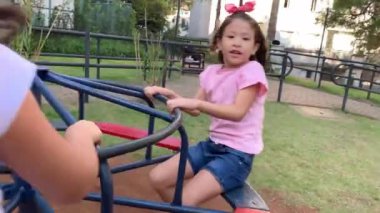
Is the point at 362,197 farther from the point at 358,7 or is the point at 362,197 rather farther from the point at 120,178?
the point at 358,7

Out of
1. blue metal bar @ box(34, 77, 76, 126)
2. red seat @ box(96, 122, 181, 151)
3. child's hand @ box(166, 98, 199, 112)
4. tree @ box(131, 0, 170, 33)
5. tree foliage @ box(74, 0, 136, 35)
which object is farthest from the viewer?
tree @ box(131, 0, 170, 33)

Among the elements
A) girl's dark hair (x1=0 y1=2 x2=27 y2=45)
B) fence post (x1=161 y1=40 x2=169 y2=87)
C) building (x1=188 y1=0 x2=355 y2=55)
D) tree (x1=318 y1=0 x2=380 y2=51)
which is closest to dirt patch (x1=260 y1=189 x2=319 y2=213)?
girl's dark hair (x1=0 y1=2 x2=27 y2=45)

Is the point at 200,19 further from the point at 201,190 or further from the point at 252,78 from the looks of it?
the point at 201,190

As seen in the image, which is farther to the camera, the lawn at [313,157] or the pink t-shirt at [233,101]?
the lawn at [313,157]

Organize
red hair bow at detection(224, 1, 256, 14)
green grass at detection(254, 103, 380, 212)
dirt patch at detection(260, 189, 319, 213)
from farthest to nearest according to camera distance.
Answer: green grass at detection(254, 103, 380, 212)
dirt patch at detection(260, 189, 319, 213)
red hair bow at detection(224, 1, 256, 14)

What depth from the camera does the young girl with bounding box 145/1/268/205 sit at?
2139 millimetres

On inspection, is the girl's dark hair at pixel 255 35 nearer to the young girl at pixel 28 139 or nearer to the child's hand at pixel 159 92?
the child's hand at pixel 159 92

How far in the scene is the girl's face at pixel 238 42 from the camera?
2.28m

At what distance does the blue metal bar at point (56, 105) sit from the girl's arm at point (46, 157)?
0.61 meters

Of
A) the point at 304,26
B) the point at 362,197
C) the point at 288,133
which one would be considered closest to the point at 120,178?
the point at 362,197

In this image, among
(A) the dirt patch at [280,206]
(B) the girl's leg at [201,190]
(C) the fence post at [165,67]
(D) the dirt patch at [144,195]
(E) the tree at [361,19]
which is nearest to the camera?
(B) the girl's leg at [201,190]

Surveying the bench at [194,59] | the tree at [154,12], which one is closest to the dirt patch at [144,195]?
the bench at [194,59]

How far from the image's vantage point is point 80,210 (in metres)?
2.78

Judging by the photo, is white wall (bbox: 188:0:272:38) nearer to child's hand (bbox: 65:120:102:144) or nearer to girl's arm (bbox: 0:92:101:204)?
child's hand (bbox: 65:120:102:144)
